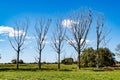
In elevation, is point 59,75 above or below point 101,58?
below

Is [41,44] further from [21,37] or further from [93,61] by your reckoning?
[93,61]

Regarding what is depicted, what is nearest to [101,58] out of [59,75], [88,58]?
[88,58]

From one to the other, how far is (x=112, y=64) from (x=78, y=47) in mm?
31898

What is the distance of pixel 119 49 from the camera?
7900 cm

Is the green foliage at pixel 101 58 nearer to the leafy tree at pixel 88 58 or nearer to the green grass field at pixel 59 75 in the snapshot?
the leafy tree at pixel 88 58

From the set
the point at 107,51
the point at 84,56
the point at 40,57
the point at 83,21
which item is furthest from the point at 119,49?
the point at 40,57

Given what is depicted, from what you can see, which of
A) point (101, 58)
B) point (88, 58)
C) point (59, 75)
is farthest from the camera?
point (88, 58)

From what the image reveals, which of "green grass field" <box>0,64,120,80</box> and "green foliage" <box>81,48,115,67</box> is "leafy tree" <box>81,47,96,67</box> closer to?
"green foliage" <box>81,48,115,67</box>

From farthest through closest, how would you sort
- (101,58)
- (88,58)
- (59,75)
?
(88,58) < (101,58) < (59,75)

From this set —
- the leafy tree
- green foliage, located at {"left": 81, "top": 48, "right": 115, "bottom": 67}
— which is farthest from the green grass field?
the leafy tree

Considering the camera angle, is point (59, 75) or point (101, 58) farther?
point (101, 58)

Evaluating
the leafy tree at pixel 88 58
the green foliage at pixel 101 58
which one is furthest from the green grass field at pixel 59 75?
the leafy tree at pixel 88 58

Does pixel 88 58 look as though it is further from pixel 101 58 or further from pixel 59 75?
pixel 59 75

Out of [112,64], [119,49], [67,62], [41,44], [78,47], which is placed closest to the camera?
[78,47]
